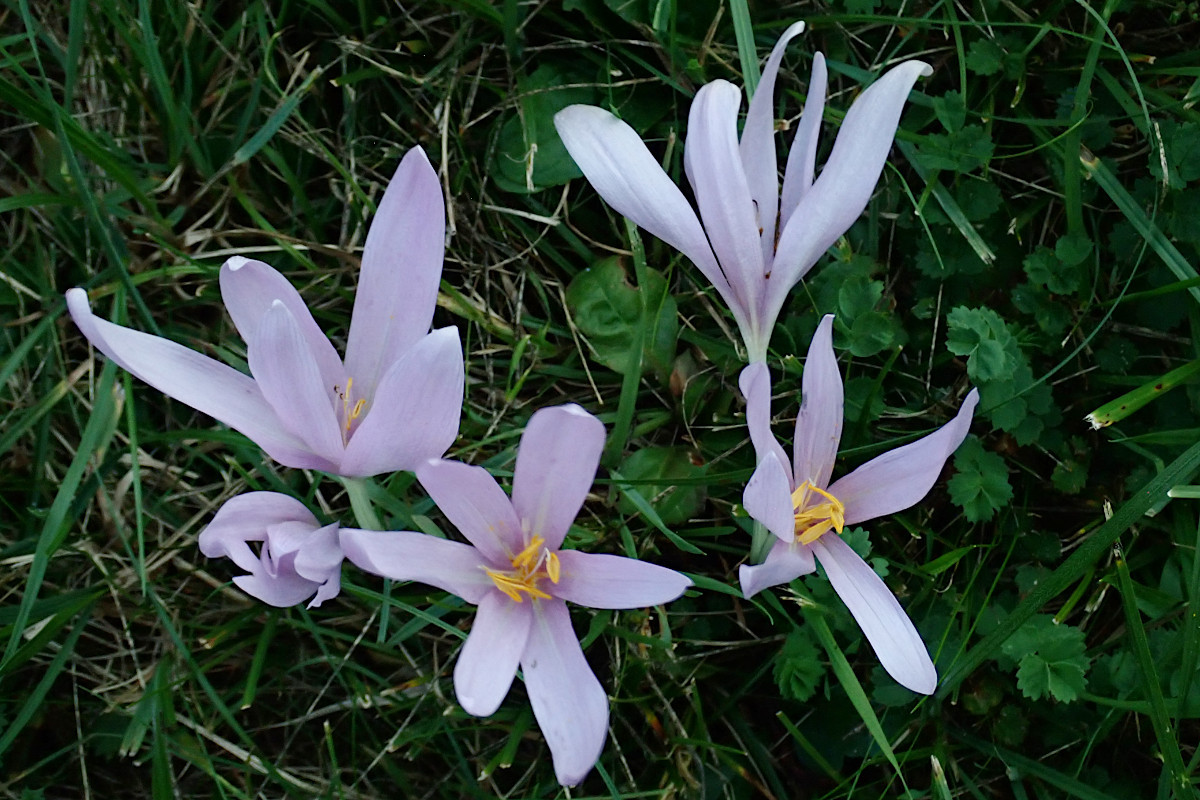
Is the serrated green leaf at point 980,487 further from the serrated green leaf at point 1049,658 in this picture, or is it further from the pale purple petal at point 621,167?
the pale purple petal at point 621,167

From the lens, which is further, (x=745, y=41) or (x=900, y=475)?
(x=745, y=41)

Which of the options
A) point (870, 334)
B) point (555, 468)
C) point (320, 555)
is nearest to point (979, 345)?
point (870, 334)

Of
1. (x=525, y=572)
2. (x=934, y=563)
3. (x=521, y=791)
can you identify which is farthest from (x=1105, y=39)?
(x=521, y=791)

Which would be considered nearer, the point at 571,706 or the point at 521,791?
the point at 571,706

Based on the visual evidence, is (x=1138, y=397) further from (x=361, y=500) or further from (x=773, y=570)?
(x=361, y=500)

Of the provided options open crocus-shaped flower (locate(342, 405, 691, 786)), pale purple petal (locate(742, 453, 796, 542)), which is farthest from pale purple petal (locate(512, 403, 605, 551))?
pale purple petal (locate(742, 453, 796, 542))

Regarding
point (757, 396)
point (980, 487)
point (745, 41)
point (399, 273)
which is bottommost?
point (980, 487)

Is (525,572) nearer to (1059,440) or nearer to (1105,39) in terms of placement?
(1059,440)
